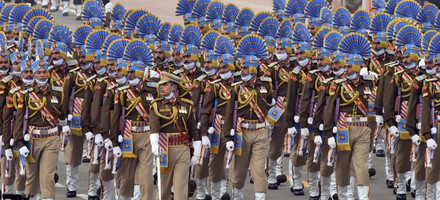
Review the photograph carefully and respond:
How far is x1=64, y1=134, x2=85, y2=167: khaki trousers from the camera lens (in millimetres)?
30953

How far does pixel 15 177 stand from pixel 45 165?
155 centimetres

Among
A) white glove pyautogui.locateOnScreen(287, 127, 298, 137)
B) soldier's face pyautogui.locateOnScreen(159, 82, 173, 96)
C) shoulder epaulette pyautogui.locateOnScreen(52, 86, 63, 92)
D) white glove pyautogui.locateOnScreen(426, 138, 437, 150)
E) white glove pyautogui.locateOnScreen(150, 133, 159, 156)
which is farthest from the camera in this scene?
white glove pyautogui.locateOnScreen(287, 127, 298, 137)

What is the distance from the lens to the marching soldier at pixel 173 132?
27.2 meters

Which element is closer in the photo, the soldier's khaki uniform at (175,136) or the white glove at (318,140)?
the soldier's khaki uniform at (175,136)

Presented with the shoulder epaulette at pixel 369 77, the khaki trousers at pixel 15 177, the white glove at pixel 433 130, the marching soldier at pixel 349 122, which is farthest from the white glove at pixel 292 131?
the khaki trousers at pixel 15 177

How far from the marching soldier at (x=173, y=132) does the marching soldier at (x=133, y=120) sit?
104 cm

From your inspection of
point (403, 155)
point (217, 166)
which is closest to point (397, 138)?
point (403, 155)

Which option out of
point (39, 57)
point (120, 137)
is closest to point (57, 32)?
point (39, 57)

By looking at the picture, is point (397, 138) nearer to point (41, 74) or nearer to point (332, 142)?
point (332, 142)

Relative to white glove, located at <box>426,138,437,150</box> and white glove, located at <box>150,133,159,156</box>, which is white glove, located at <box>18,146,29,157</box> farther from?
white glove, located at <box>426,138,437,150</box>

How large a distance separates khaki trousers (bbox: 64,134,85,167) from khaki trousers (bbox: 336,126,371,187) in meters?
4.43

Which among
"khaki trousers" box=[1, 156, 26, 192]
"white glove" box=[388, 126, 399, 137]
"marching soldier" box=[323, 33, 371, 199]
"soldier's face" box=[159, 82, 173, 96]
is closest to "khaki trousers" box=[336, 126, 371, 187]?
"marching soldier" box=[323, 33, 371, 199]

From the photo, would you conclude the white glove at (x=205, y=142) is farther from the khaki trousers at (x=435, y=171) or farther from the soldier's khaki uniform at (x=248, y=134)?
the khaki trousers at (x=435, y=171)

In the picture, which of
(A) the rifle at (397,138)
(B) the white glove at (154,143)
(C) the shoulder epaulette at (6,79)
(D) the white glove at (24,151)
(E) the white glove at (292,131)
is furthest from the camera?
(E) the white glove at (292,131)
